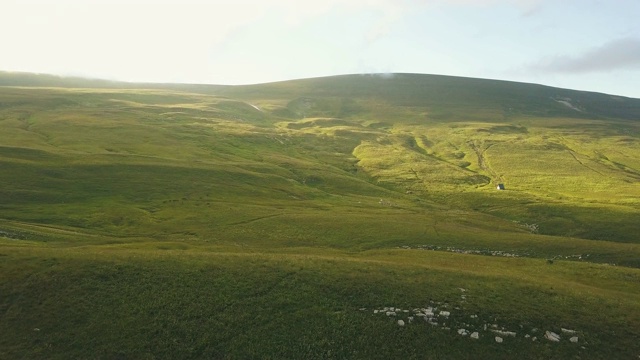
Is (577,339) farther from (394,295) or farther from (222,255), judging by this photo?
(222,255)

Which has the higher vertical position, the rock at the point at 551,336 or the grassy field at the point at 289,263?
the rock at the point at 551,336

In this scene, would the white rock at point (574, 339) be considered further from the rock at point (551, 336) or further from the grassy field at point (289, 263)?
the rock at point (551, 336)

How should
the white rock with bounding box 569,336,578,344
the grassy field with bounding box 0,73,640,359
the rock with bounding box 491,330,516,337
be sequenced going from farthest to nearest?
the rock with bounding box 491,330,516,337
the white rock with bounding box 569,336,578,344
the grassy field with bounding box 0,73,640,359

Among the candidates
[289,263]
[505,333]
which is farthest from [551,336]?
[289,263]

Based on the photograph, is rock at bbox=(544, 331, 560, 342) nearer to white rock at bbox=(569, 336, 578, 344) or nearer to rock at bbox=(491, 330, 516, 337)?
white rock at bbox=(569, 336, 578, 344)

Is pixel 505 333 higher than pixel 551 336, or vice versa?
pixel 551 336

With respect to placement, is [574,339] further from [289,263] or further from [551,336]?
[289,263]

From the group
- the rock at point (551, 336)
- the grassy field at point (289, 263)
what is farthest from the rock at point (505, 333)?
the rock at point (551, 336)

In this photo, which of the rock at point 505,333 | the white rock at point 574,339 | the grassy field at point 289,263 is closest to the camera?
the grassy field at point 289,263

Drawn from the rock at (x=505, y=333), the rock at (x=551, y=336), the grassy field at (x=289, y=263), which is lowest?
the grassy field at (x=289, y=263)

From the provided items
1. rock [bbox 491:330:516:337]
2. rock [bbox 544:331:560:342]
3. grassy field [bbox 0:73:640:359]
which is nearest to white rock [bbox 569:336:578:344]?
grassy field [bbox 0:73:640:359]

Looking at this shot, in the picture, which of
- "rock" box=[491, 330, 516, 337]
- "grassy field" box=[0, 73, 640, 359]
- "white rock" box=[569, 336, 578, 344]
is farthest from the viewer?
"rock" box=[491, 330, 516, 337]
